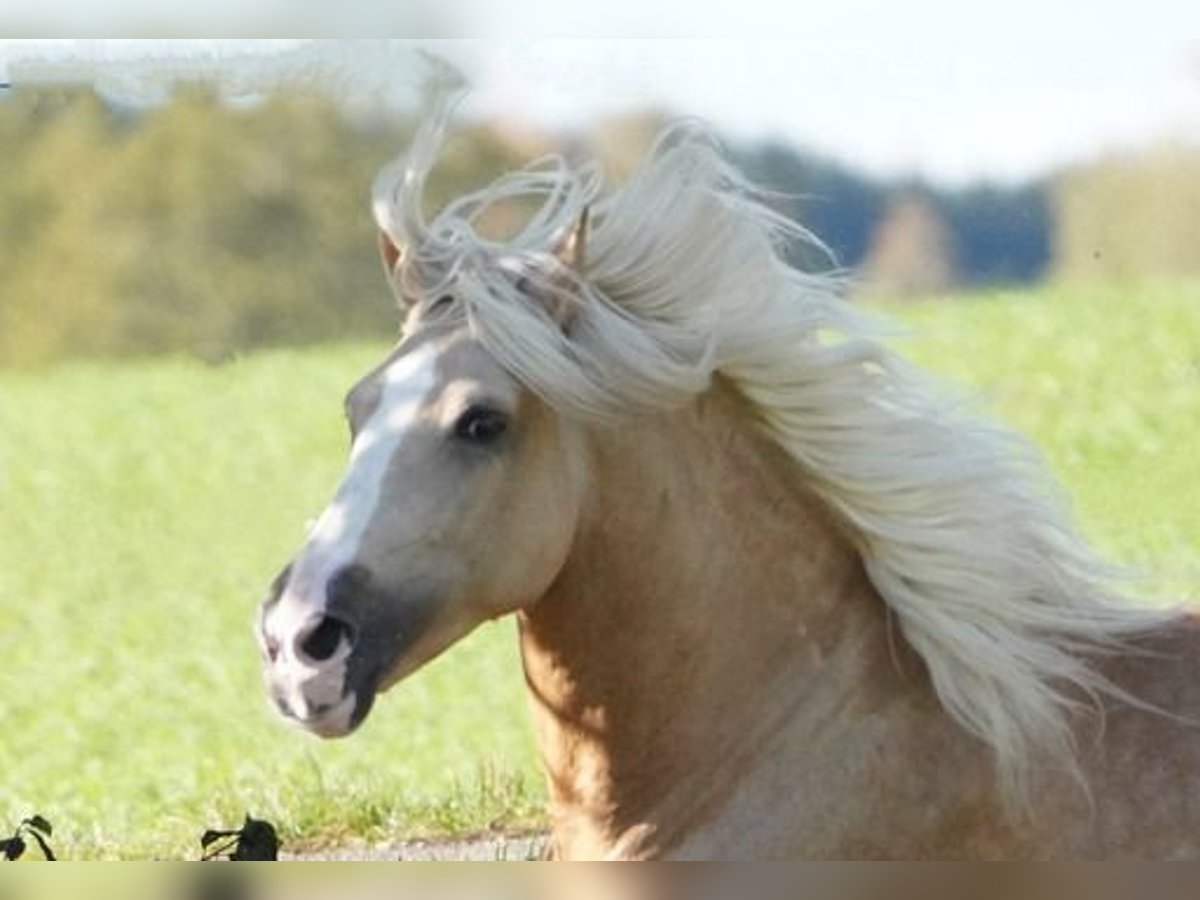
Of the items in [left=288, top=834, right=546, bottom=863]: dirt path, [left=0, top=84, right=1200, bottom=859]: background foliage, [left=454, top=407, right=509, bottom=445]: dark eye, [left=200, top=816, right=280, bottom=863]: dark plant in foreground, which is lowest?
[left=0, top=84, right=1200, bottom=859]: background foliage

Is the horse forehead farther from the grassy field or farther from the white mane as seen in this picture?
the grassy field

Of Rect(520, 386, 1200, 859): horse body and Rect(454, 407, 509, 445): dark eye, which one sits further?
Rect(520, 386, 1200, 859): horse body

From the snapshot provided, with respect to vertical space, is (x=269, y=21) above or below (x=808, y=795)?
below

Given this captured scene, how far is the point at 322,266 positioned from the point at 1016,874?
8.72m

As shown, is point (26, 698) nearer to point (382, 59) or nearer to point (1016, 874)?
point (382, 59)

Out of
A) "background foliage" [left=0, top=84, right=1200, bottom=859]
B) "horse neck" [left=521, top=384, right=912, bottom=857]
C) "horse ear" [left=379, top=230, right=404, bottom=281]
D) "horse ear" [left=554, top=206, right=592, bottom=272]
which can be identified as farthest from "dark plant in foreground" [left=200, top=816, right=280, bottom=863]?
"background foliage" [left=0, top=84, right=1200, bottom=859]

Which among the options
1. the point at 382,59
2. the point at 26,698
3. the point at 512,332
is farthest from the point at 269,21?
the point at 512,332

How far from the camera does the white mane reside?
11.1 ft

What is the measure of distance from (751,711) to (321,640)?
637mm

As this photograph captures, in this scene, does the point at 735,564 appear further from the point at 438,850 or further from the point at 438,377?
the point at 438,850

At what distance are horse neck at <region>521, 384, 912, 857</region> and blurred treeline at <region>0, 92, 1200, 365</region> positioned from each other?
6.65 meters

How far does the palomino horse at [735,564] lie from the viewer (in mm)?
3268

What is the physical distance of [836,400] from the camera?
3.51m

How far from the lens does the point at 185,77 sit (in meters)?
10.1
